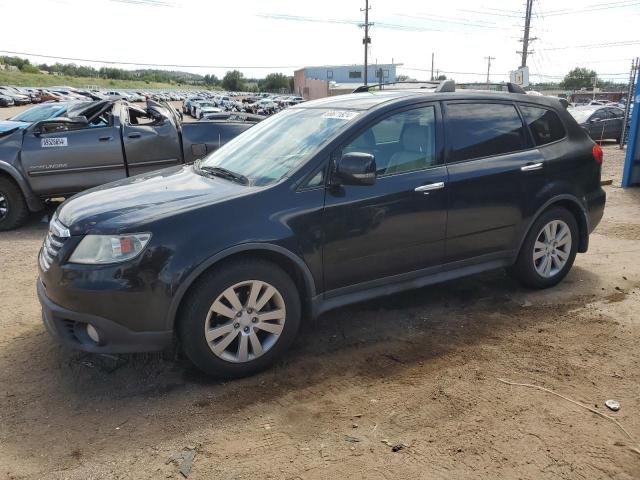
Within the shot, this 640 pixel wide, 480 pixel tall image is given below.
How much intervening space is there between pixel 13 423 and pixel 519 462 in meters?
2.72

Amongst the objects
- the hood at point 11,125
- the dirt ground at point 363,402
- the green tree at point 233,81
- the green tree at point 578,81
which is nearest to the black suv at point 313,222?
the dirt ground at point 363,402

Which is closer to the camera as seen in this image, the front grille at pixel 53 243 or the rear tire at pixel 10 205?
the front grille at pixel 53 243

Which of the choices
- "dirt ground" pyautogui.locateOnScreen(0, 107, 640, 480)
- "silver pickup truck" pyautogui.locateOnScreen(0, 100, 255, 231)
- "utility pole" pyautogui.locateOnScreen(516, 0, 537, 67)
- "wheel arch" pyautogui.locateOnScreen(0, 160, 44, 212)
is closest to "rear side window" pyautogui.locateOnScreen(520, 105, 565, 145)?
"dirt ground" pyautogui.locateOnScreen(0, 107, 640, 480)

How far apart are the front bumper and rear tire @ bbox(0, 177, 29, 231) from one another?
4938mm

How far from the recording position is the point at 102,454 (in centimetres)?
272

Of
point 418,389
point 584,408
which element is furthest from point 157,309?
point 584,408

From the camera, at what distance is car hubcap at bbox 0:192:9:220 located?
24.2ft

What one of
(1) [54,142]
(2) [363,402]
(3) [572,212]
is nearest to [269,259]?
(2) [363,402]

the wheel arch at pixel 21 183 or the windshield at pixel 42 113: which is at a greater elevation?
the windshield at pixel 42 113

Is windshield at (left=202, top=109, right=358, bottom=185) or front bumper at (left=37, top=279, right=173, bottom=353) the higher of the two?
windshield at (left=202, top=109, right=358, bottom=185)

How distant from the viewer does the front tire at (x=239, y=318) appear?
316 centimetres

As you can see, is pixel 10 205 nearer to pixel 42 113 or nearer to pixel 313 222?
pixel 42 113

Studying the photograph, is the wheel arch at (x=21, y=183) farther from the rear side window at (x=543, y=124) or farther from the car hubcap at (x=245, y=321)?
the rear side window at (x=543, y=124)

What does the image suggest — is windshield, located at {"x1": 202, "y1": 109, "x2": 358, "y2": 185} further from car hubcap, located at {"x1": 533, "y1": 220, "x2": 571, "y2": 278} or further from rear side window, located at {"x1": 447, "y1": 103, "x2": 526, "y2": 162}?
car hubcap, located at {"x1": 533, "y1": 220, "x2": 571, "y2": 278}
